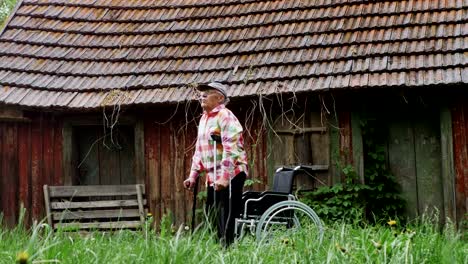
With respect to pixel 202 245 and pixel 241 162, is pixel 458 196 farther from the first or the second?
pixel 202 245

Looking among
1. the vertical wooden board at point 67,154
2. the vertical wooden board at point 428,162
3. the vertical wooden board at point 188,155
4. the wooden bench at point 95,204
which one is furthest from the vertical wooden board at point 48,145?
the vertical wooden board at point 428,162

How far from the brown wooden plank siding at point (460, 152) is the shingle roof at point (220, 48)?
655 mm

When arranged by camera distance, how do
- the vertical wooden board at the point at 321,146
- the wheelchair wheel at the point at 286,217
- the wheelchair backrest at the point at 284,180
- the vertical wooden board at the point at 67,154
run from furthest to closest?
the vertical wooden board at the point at 67,154 < the vertical wooden board at the point at 321,146 < the wheelchair backrest at the point at 284,180 < the wheelchair wheel at the point at 286,217

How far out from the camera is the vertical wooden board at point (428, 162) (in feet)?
27.5

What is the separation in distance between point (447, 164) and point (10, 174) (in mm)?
6257

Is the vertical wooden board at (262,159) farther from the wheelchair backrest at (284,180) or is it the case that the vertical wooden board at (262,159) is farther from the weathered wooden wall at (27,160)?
the weathered wooden wall at (27,160)

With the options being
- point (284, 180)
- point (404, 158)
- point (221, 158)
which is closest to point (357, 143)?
point (404, 158)

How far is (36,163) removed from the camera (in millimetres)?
9625

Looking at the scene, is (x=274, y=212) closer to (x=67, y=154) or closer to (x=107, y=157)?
(x=107, y=157)

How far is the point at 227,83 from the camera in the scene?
8711mm

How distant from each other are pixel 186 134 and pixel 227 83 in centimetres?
104

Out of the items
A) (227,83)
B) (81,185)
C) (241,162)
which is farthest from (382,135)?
(81,185)

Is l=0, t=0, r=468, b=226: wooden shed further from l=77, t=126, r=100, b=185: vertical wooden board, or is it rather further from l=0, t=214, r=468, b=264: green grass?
l=0, t=214, r=468, b=264: green grass

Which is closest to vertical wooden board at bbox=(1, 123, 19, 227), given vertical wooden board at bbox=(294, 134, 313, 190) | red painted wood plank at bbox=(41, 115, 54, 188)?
red painted wood plank at bbox=(41, 115, 54, 188)
